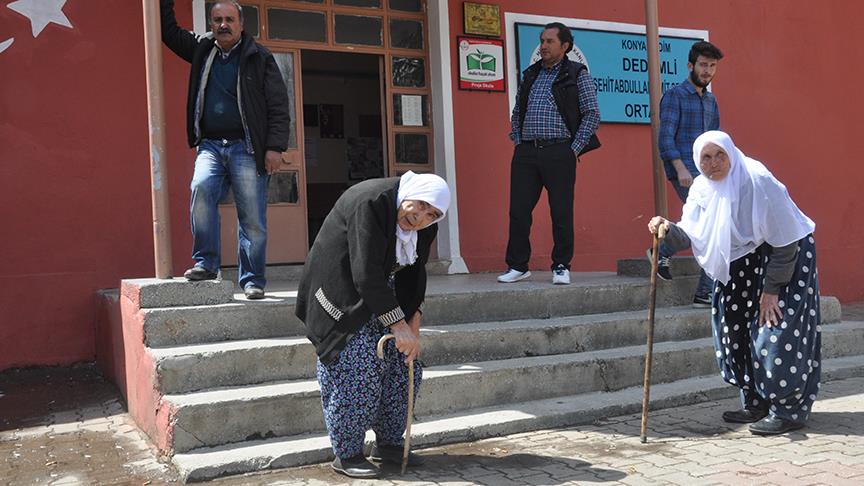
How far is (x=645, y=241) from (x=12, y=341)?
19.0ft

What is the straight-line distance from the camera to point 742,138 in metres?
8.77

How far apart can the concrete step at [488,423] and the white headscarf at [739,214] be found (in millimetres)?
964

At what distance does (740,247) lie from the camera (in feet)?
14.3

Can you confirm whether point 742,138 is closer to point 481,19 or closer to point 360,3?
point 481,19

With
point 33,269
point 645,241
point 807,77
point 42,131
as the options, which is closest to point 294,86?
point 42,131

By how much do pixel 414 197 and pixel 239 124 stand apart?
1.85 meters

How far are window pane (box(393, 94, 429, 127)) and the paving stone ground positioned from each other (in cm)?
367

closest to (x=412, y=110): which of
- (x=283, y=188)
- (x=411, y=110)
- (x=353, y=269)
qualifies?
(x=411, y=110)

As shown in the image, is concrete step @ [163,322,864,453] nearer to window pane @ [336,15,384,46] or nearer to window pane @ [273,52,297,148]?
window pane @ [273,52,297,148]

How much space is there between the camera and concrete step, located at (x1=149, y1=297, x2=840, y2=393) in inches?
165

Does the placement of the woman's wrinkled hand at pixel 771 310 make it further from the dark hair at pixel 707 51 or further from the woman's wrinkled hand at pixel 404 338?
the dark hair at pixel 707 51

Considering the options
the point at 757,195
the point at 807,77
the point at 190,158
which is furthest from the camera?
the point at 807,77

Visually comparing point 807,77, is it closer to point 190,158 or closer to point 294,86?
point 294,86

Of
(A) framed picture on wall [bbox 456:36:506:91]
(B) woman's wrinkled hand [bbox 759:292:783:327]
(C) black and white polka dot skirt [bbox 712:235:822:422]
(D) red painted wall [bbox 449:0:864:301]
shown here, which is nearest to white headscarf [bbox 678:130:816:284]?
(C) black and white polka dot skirt [bbox 712:235:822:422]
